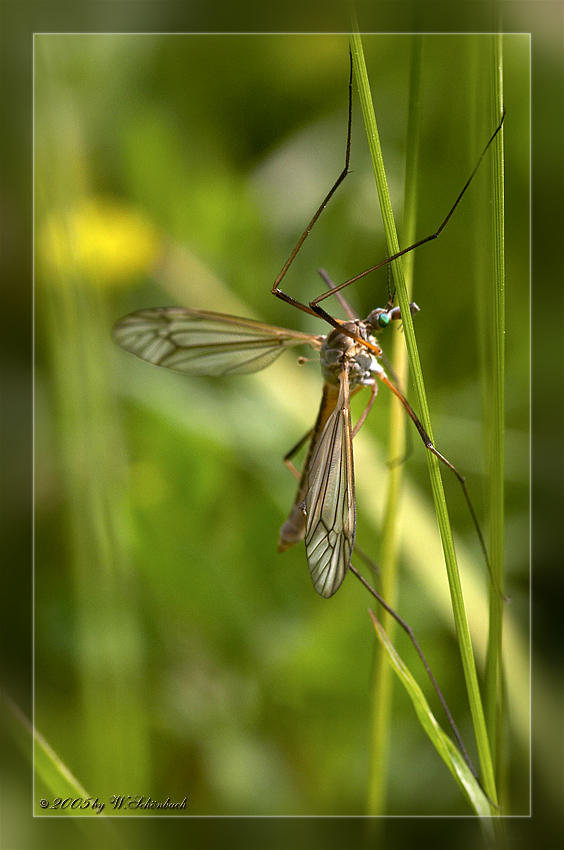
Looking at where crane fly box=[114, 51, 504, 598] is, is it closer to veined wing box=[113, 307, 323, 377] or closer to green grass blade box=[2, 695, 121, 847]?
veined wing box=[113, 307, 323, 377]

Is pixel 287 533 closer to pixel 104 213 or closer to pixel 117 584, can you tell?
pixel 117 584

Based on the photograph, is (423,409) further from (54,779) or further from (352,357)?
(54,779)

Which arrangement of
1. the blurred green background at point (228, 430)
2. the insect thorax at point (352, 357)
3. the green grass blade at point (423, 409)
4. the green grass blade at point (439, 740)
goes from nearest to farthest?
the green grass blade at point (423, 409) < the green grass blade at point (439, 740) < the insect thorax at point (352, 357) < the blurred green background at point (228, 430)

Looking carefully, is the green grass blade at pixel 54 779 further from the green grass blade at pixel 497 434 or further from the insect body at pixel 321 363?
the green grass blade at pixel 497 434

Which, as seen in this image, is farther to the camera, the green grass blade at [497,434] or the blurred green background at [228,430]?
the blurred green background at [228,430]

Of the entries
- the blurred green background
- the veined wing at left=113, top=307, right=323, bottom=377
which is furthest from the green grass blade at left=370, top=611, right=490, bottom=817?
the veined wing at left=113, top=307, right=323, bottom=377

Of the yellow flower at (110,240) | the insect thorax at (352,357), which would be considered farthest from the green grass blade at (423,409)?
the yellow flower at (110,240)
